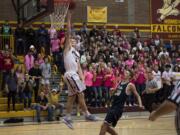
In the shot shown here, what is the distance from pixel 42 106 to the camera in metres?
19.9

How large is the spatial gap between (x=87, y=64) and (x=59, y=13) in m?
3.79

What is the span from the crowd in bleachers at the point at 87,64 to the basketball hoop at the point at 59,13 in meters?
0.90

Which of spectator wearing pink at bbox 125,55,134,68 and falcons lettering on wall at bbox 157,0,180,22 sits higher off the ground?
falcons lettering on wall at bbox 157,0,180,22

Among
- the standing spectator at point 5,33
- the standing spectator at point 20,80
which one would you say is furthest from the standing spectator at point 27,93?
the standing spectator at point 5,33

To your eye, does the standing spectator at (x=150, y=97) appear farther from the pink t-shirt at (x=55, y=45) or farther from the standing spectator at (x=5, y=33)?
the standing spectator at (x=5, y=33)

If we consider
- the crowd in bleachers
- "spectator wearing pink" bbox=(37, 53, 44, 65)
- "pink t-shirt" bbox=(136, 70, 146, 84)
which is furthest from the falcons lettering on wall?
"spectator wearing pink" bbox=(37, 53, 44, 65)

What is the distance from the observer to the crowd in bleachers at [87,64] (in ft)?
67.5

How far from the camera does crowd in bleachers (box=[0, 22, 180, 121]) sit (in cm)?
2058

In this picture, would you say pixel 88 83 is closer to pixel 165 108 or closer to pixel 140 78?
pixel 140 78

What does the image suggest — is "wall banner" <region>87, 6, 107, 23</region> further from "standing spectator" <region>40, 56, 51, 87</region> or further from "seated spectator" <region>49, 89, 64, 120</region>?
"seated spectator" <region>49, 89, 64, 120</region>

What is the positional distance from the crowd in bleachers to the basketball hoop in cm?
90

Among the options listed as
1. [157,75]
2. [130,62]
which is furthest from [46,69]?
[157,75]

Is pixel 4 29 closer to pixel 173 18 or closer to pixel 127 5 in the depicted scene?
pixel 127 5

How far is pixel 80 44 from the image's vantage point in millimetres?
24719
